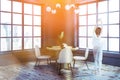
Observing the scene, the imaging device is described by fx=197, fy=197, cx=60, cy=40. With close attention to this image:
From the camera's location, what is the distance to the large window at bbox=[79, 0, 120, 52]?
7.78 metres

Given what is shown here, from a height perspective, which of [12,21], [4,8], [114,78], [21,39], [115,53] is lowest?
[114,78]

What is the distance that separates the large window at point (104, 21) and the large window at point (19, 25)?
2.03 meters

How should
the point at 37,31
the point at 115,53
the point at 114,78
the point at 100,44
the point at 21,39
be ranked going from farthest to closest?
the point at 37,31
the point at 21,39
the point at 115,53
the point at 100,44
the point at 114,78

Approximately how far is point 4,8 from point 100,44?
4014 mm

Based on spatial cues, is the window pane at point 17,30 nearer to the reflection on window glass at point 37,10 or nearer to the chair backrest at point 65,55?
the reflection on window glass at point 37,10

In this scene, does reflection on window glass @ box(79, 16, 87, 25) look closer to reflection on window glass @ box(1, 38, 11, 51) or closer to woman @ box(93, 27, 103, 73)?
woman @ box(93, 27, 103, 73)

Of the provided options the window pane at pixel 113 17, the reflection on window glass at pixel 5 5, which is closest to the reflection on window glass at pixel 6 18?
the reflection on window glass at pixel 5 5

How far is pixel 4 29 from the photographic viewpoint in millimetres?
7836

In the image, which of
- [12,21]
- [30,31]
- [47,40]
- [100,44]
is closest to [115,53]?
[100,44]

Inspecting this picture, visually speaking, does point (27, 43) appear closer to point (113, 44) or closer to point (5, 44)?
point (5, 44)

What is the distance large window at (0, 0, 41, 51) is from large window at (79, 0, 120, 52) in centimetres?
203

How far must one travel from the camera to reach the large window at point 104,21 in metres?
Result: 7.78

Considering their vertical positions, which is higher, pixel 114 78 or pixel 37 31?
pixel 37 31

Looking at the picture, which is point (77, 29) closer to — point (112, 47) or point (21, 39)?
point (112, 47)
